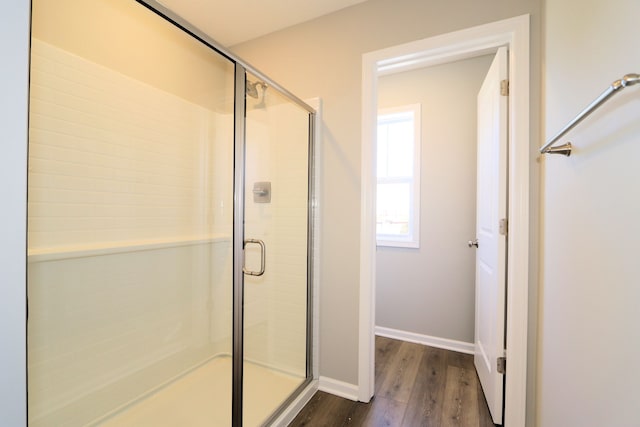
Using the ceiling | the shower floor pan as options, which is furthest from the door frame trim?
the shower floor pan

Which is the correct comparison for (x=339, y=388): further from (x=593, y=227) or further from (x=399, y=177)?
(x=399, y=177)

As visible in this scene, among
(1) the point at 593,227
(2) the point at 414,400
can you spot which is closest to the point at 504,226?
(1) the point at 593,227

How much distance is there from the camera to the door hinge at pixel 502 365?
156 cm

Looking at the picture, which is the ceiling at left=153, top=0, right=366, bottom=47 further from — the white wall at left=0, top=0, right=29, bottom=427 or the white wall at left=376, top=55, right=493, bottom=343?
the white wall at left=0, top=0, right=29, bottom=427

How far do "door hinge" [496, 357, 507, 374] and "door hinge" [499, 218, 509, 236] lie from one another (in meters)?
0.69

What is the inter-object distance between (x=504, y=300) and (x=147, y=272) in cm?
215

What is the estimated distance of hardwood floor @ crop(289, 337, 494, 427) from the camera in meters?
1.65

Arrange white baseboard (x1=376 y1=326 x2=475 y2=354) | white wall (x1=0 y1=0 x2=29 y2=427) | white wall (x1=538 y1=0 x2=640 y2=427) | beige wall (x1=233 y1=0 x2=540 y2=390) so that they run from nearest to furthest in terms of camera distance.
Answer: white wall (x1=0 y1=0 x2=29 y2=427), white wall (x1=538 y1=0 x2=640 y2=427), beige wall (x1=233 y1=0 x2=540 y2=390), white baseboard (x1=376 y1=326 x2=475 y2=354)

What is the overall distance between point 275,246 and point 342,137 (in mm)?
873

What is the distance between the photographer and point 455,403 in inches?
70.6

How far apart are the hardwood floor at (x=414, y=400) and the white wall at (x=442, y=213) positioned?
0.40 meters

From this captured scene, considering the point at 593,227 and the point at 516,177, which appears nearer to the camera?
the point at 593,227

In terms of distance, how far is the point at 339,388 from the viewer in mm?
1889

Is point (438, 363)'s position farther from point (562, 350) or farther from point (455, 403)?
point (562, 350)
